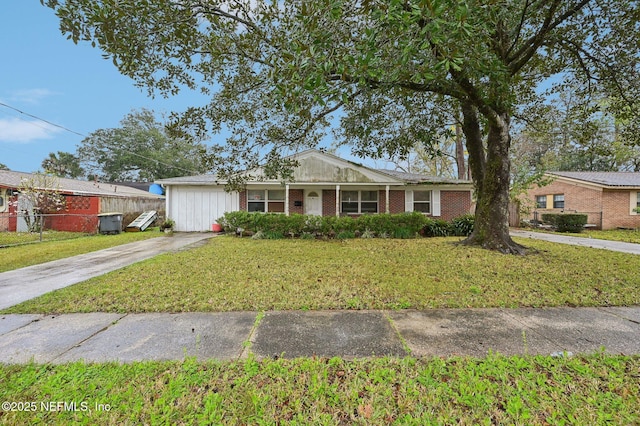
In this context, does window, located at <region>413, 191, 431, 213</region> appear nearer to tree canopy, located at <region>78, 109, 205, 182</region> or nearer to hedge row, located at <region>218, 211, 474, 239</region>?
hedge row, located at <region>218, 211, 474, 239</region>

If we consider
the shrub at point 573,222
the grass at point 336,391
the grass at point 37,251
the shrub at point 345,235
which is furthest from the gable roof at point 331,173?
the grass at point 336,391

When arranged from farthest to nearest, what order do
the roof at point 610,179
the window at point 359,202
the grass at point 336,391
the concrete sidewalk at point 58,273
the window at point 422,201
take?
the roof at point 610,179, the window at point 359,202, the window at point 422,201, the concrete sidewalk at point 58,273, the grass at point 336,391

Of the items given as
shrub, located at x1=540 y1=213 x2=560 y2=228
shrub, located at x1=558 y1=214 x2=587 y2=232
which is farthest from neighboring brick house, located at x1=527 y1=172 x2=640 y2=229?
shrub, located at x1=558 y1=214 x2=587 y2=232

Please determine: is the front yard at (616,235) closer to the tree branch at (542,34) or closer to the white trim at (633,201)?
the white trim at (633,201)

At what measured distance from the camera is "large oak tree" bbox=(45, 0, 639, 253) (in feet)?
10.9

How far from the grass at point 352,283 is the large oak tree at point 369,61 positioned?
2355mm

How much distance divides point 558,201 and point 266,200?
19.7 metres

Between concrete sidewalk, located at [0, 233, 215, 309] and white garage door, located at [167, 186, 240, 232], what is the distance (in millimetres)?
6106

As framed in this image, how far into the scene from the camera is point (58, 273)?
579 cm

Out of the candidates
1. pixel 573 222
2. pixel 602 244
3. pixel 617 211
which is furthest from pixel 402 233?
pixel 617 211

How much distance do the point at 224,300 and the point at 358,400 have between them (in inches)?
104

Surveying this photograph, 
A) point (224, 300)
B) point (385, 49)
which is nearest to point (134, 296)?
point (224, 300)

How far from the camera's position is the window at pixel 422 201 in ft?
48.7

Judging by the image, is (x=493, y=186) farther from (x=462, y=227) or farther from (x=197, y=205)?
(x=197, y=205)
